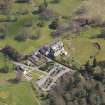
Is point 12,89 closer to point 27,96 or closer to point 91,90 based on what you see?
point 27,96

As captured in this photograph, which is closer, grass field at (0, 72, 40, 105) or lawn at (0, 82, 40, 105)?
grass field at (0, 72, 40, 105)

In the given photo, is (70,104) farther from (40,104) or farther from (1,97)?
(1,97)

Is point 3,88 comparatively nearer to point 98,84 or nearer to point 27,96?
point 27,96

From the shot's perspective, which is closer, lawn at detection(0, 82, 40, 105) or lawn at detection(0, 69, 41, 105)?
lawn at detection(0, 69, 41, 105)

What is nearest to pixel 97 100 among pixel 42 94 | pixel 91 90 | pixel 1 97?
pixel 91 90

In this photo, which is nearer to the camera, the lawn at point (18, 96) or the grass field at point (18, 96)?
the grass field at point (18, 96)

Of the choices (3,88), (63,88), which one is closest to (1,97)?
(3,88)

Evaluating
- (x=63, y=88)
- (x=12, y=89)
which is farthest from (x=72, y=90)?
(x=12, y=89)

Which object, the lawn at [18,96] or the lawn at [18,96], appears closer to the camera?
the lawn at [18,96]
